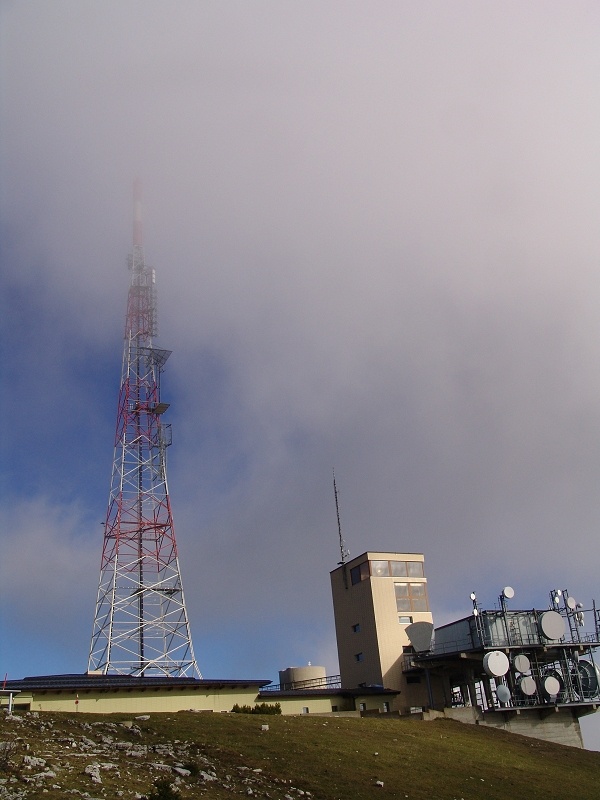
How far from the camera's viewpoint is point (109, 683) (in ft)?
147

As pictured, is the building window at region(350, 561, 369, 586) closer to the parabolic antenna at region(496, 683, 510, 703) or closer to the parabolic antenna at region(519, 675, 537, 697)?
the parabolic antenna at region(496, 683, 510, 703)

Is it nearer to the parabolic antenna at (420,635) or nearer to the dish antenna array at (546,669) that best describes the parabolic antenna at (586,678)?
the dish antenna array at (546,669)

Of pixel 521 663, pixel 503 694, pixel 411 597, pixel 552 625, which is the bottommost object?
pixel 503 694

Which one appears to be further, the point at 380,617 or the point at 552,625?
the point at 380,617

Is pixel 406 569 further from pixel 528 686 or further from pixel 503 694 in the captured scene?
pixel 503 694

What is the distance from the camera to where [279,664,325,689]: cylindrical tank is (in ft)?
216

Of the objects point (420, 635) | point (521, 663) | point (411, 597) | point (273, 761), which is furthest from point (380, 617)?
point (273, 761)

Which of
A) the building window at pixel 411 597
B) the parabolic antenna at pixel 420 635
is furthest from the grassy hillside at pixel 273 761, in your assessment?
the building window at pixel 411 597

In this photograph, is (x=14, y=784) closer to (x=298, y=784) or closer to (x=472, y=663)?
(x=298, y=784)

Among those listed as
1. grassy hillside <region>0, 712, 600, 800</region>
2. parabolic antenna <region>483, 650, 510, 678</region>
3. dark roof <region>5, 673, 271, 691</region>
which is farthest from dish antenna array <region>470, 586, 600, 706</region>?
dark roof <region>5, 673, 271, 691</region>

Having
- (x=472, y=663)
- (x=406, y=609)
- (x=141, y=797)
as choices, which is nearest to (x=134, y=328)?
(x=406, y=609)

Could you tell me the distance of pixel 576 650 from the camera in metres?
58.6

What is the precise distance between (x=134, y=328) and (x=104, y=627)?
28.1 metres

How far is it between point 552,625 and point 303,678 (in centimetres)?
2293
